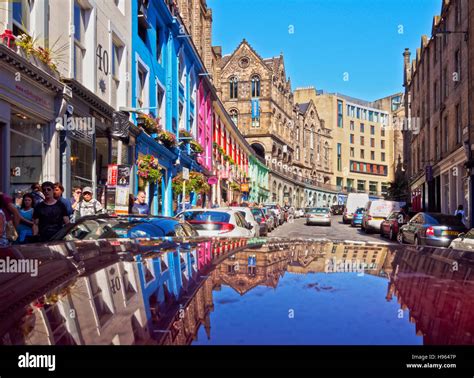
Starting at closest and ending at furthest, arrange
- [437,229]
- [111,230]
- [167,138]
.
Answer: [111,230] < [437,229] < [167,138]

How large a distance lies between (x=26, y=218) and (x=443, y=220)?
482 inches

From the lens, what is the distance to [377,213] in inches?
1044

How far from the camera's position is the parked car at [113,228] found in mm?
5676

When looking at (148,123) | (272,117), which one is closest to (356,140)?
(272,117)

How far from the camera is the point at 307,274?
2.92 m

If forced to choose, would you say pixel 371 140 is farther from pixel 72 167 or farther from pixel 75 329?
pixel 75 329

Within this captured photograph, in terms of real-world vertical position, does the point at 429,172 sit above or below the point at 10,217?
above

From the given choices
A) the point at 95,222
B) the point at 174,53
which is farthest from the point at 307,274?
the point at 174,53

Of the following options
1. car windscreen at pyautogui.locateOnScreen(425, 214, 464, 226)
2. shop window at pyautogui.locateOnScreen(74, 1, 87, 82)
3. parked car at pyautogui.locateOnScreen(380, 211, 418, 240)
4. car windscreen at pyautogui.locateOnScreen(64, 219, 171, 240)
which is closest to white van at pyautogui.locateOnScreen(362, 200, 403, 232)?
parked car at pyautogui.locateOnScreen(380, 211, 418, 240)

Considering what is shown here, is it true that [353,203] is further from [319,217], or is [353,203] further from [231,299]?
[231,299]

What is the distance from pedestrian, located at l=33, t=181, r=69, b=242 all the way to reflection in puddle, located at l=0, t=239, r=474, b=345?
15.5 feet

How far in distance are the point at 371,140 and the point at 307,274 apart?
103 metres

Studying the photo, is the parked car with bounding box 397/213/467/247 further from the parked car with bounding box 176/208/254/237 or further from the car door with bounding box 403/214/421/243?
the parked car with bounding box 176/208/254/237

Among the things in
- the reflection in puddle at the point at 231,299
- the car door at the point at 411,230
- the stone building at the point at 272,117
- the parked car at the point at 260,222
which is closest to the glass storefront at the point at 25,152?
the reflection in puddle at the point at 231,299
